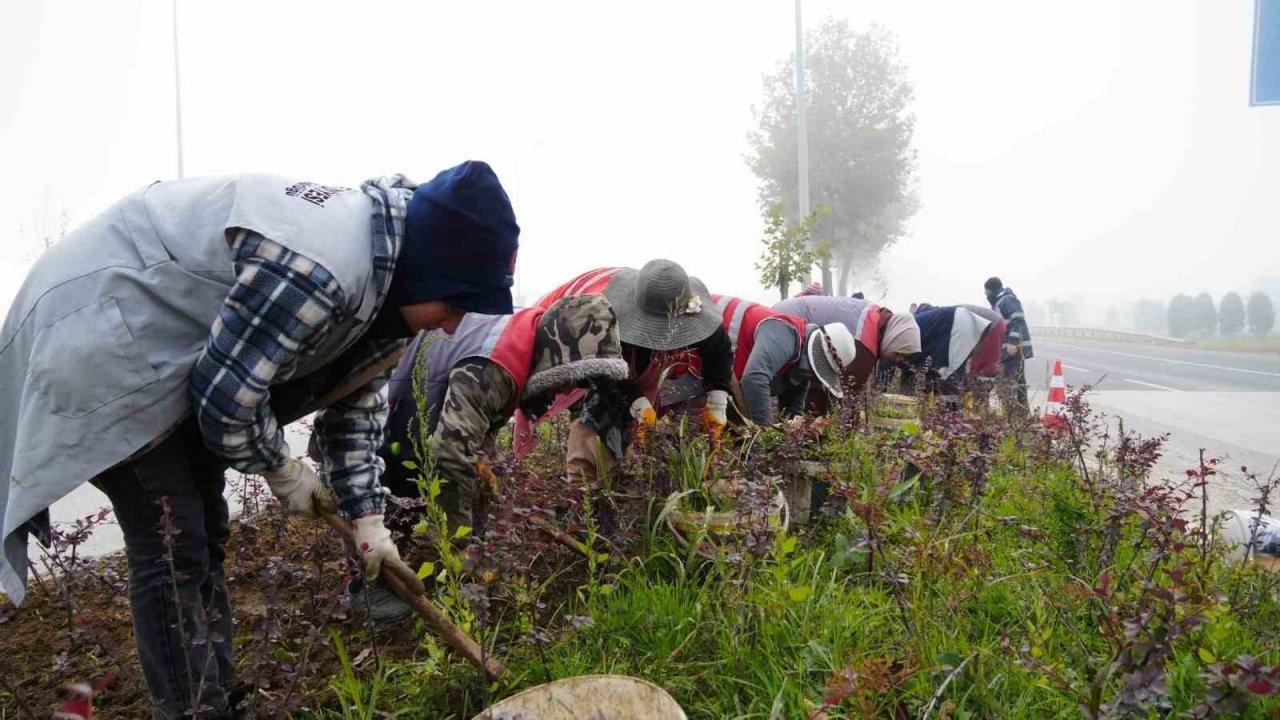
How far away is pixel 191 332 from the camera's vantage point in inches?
67.1

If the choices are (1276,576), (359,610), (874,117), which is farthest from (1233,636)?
(874,117)

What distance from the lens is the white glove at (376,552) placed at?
197cm

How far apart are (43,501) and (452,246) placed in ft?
3.32

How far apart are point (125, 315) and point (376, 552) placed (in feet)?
2.75

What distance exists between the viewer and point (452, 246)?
5.94 ft

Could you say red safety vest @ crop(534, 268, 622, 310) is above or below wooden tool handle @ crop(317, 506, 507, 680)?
above

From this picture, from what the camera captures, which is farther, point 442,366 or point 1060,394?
point 1060,394

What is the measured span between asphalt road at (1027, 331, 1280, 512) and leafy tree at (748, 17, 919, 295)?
25.7 feet

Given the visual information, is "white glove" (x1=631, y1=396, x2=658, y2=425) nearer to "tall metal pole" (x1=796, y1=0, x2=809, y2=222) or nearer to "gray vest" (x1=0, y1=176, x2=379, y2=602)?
"gray vest" (x1=0, y1=176, x2=379, y2=602)

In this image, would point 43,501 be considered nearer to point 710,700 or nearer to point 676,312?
point 710,700

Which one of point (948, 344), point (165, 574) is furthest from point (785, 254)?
point (165, 574)

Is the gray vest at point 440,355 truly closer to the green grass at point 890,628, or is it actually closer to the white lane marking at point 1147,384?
the green grass at point 890,628

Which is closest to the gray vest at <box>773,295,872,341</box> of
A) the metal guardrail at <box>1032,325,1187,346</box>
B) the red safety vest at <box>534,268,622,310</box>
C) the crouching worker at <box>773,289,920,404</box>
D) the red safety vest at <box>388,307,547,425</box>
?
the crouching worker at <box>773,289,920,404</box>

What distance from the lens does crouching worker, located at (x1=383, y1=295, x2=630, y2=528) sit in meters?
2.67
